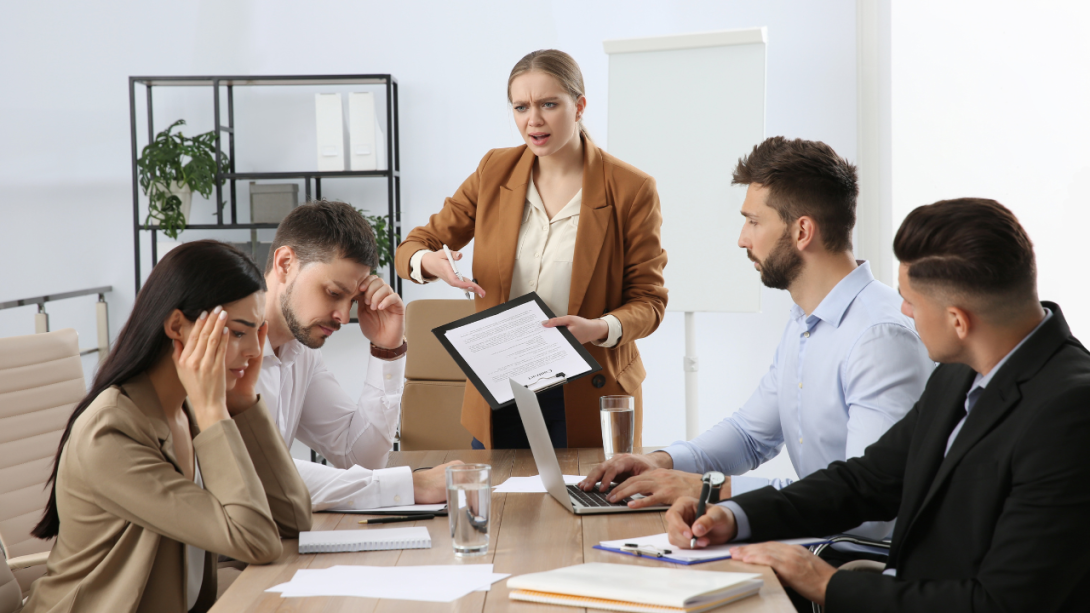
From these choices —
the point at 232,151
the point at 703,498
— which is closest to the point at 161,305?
the point at 703,498

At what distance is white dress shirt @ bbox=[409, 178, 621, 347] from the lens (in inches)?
92.5

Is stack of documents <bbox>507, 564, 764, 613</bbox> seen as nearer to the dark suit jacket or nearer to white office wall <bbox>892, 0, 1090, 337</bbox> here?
the dark suit jacket

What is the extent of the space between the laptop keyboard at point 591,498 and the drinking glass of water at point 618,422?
0.16 meters

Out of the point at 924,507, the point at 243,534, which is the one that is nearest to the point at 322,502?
the point at 243,534

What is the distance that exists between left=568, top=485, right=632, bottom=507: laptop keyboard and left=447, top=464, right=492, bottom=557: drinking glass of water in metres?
0.31

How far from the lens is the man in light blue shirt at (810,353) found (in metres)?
1.64

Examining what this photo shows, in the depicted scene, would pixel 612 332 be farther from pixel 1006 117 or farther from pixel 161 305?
pixel 1006 117

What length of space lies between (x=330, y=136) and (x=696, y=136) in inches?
63.4

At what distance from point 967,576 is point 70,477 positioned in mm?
1304

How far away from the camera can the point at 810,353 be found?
71.9 inches

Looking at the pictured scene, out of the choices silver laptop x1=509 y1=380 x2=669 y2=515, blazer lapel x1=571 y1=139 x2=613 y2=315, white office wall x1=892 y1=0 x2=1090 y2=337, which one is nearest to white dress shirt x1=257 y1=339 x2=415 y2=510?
blazer lapel x1=571 y1=139 x2=613 y2=315

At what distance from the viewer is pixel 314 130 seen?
4.20m

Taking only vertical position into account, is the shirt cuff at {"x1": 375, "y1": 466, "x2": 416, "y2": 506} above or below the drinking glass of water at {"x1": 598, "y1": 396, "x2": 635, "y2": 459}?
below

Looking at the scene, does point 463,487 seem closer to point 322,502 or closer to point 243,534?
point 243,534
